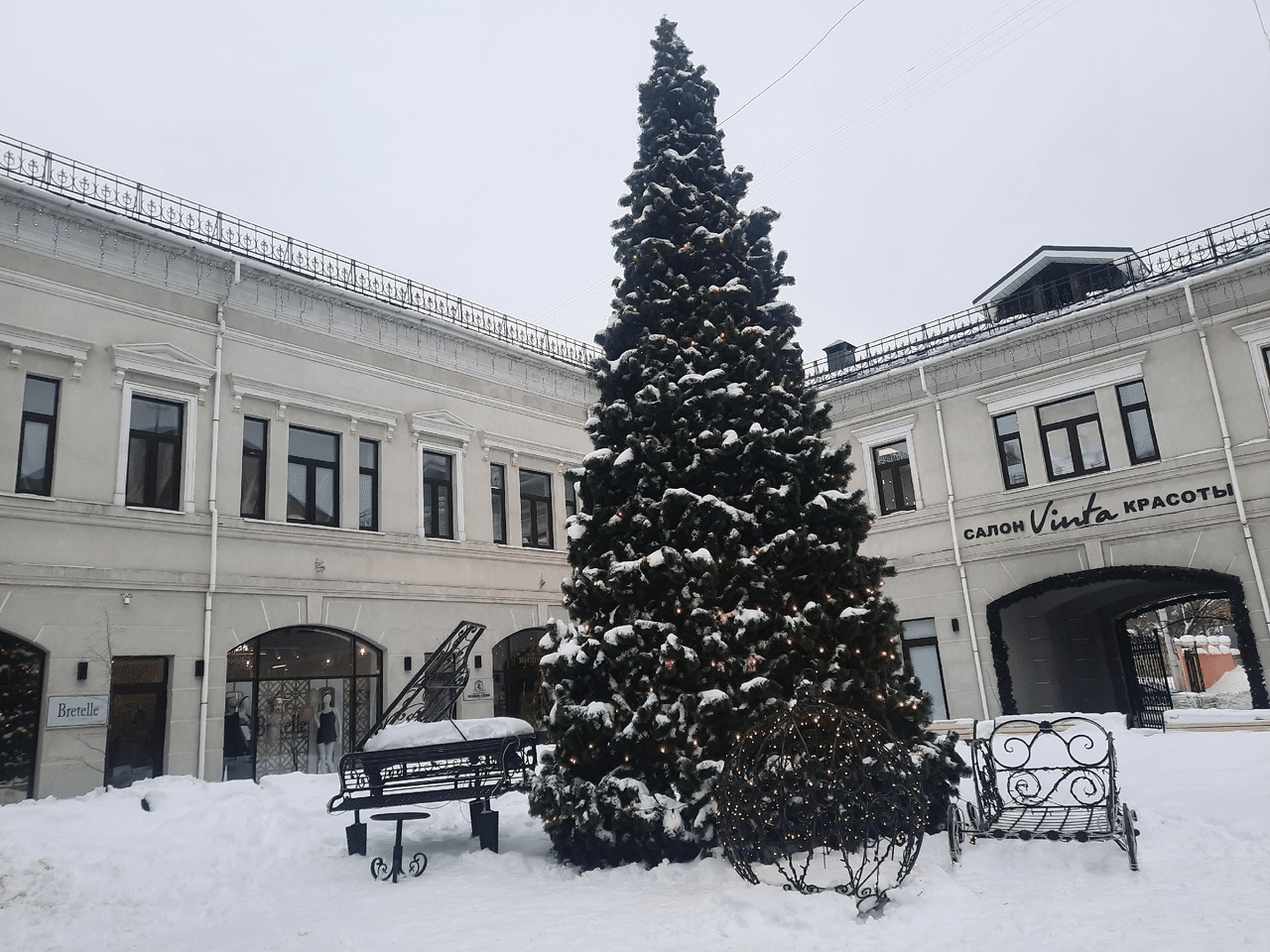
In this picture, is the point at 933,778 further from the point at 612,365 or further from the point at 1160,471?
the point at 1160,471

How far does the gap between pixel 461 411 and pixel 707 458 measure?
42.9 ft

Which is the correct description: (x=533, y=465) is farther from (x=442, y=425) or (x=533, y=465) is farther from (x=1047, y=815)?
(x=1047, y=815)

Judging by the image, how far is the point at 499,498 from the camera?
22.0 metres

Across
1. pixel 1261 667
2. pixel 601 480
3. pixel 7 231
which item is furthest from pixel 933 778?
pixel 7 231

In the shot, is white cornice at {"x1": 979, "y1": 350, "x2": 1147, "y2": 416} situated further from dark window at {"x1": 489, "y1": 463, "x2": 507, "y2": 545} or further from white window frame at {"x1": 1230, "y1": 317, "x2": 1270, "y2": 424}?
dark window at {"x1": 489, "y1": 463, "x2": 507, "y2": 545}

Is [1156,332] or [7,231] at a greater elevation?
[7,231]

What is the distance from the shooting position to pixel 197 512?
16109mm

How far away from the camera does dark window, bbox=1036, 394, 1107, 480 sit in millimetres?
20234

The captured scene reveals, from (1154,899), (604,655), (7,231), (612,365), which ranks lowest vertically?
(1154,899)

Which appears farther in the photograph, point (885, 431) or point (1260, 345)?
point (885, 431)

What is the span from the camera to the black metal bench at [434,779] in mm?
9258

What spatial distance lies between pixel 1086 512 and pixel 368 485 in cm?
1587

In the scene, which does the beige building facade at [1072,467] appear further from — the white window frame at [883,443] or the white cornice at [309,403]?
the white cornice at [309,403]

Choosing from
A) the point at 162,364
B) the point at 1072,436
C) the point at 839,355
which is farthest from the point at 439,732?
the point at 839,355
